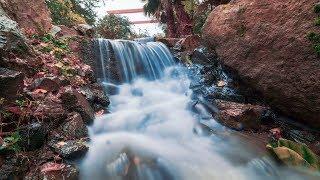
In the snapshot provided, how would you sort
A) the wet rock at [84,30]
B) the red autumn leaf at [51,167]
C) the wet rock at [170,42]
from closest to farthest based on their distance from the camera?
the red autumn leaf at [51,167] → the wet rock at [84,30] → the wet rock at [170,42]

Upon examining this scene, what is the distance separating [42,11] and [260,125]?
227 inches

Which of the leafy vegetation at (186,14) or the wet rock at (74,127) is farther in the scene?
the leafy vegetation at (186,14)

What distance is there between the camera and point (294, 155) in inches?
162

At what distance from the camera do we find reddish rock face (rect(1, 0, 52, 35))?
21.6ft

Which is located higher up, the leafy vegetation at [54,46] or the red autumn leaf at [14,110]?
the red autumn leaf at [14,110]

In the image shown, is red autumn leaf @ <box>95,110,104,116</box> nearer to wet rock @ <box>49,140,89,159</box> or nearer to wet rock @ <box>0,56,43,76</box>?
wet rock @ <box>0,56,43,76</box>

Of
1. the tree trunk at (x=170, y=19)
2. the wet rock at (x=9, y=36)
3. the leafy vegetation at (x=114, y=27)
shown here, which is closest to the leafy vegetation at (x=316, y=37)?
the wet rock at (x=9, y=36)

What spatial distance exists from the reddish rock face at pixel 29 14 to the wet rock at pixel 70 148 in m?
3.91

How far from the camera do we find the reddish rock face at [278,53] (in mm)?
5051

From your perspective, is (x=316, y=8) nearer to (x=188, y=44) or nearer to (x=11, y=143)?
(x=188, y=44)

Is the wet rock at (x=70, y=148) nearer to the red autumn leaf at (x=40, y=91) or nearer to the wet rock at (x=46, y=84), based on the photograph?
the red autumn leaf at (x=40, y=91)

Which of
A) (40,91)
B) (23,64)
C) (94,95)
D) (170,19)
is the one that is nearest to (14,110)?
(40,91)

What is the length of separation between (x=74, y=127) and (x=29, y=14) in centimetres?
402

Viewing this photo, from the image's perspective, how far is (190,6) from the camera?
35.9 feet
